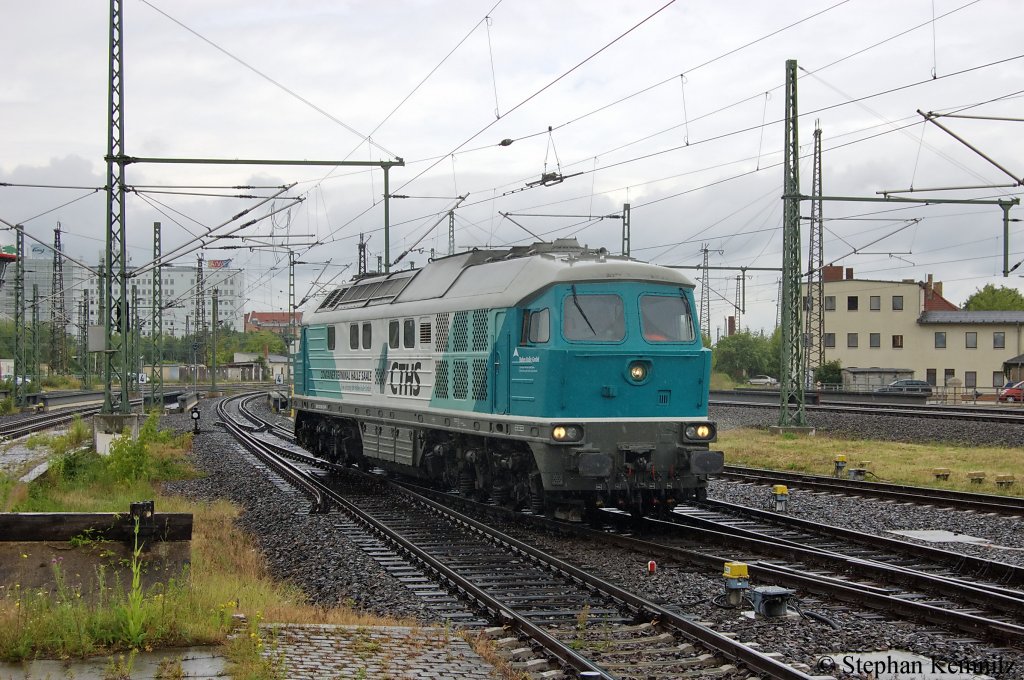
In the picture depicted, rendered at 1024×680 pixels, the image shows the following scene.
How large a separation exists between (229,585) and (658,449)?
6.26 meters

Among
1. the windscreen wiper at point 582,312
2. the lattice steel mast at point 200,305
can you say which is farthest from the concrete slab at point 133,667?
the lattice steel mast at point 200,305

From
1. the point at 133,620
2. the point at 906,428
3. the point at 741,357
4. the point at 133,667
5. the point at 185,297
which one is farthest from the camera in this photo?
the point at 741,357

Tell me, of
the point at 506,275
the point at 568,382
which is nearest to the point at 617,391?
the point at 568,382

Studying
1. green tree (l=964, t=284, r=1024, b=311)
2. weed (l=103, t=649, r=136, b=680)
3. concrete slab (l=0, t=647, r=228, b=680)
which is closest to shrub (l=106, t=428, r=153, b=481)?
concrete slab (l=0, t=647, r=228, b=680)

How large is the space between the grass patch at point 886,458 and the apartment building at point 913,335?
43379 mm

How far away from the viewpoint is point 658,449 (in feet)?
47.2

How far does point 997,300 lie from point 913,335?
37185mm

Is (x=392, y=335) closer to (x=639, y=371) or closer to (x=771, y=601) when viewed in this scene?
(x=639, y=371)

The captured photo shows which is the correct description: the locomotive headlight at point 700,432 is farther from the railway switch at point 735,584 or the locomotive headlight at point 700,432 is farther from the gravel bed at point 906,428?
the gravel bed at point 906,428

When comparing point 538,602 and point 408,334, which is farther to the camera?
point 408,334

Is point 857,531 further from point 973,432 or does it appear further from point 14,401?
point 14,401

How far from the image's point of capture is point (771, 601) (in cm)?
962

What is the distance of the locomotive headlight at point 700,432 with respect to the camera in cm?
1459

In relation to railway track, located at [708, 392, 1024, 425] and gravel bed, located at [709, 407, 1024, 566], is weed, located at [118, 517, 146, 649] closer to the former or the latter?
gravel bed, located at [709, 407, 1024, 566]
